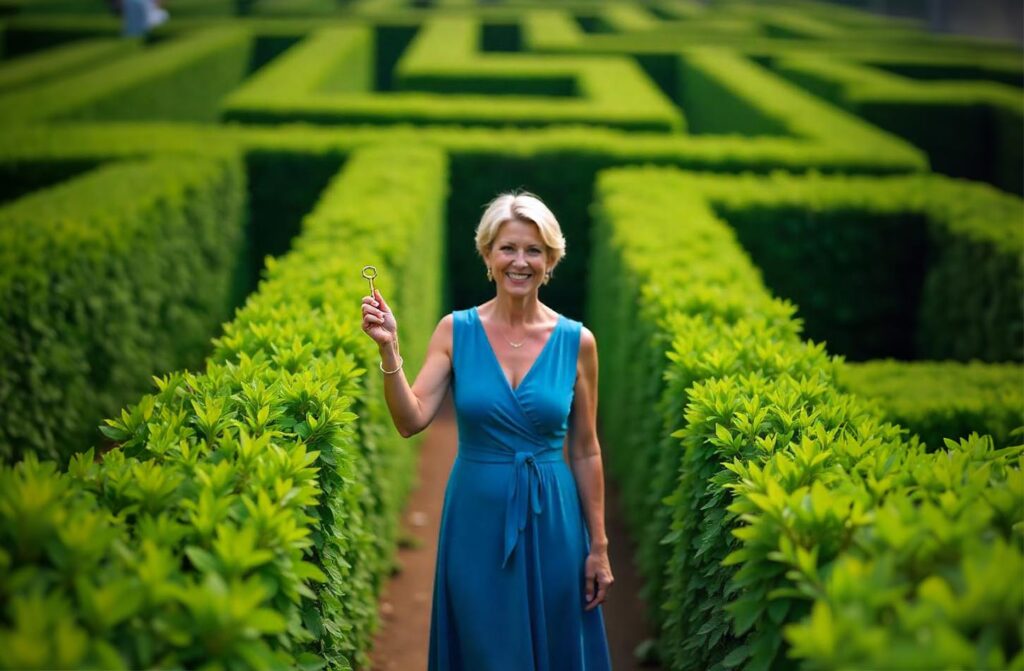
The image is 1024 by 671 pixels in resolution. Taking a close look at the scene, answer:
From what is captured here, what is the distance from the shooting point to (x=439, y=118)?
40.5 feet

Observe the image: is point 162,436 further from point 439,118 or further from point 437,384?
point 439,118

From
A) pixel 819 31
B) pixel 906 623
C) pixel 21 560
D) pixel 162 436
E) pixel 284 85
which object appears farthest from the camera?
pixel 819 31

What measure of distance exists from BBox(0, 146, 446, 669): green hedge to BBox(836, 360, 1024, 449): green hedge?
252 cm

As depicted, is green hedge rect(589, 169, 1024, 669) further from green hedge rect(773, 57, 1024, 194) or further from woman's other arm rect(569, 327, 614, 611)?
green hedge rect(773, 57, 1024, 194)

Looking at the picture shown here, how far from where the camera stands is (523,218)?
12.4 feet

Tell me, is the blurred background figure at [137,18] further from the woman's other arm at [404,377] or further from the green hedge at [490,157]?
the woman's other arm at [404,377]

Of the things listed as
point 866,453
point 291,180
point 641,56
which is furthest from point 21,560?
point 641,56

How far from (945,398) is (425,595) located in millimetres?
3501

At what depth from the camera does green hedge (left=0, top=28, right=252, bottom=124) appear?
1280 cm

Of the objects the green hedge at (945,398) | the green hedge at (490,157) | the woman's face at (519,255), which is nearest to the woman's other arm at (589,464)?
the woman's face at (519,255)

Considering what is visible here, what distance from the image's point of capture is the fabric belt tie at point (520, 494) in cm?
375

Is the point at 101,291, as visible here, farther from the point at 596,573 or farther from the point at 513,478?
the point at 596,573

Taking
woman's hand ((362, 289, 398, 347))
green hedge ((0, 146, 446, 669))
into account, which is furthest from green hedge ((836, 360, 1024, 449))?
green hedge ((0, 146, 446, 669))

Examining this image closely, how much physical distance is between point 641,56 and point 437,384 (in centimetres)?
1719
